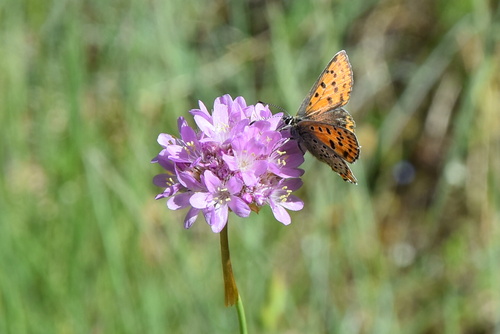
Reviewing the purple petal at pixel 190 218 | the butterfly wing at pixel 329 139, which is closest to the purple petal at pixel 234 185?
the purple petal at pixel 190 218

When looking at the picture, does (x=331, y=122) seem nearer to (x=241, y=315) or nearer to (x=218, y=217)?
(x=218, y=217)

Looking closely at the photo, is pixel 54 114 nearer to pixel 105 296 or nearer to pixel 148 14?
pixel 148 14

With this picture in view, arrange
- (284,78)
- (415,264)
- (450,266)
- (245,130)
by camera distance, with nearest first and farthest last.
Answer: (245,130)
(284,78)
(450,266)
(415,264)

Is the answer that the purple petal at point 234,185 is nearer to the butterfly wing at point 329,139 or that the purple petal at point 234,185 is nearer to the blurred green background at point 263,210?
the butterfly wing at point 329,139

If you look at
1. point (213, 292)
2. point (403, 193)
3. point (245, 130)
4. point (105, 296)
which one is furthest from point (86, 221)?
point (403, 193)

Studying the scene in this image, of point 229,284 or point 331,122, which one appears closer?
point 229,284

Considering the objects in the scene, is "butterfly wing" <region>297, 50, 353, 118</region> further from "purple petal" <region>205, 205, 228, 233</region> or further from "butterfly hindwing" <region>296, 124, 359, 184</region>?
"purple petal" <region>205, 205, 228, 233</region>

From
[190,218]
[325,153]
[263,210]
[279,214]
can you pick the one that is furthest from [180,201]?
[263,210]
